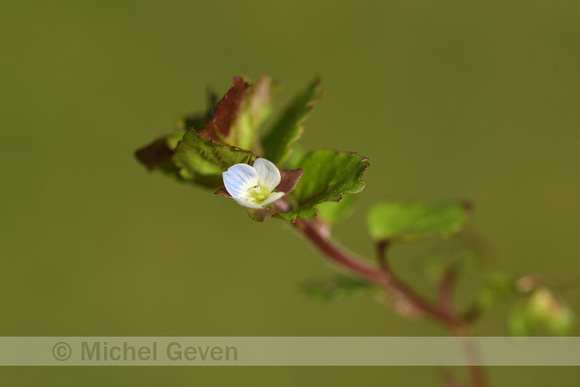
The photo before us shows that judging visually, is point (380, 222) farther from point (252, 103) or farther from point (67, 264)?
point (67, 264)

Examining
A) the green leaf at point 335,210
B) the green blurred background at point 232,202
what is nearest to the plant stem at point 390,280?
the green leaf at point 335,210

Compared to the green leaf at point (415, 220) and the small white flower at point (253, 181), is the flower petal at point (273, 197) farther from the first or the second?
the green leaf at point (415, 220)

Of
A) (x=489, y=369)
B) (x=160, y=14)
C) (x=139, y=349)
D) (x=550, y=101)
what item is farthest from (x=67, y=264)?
(x=550, y=101)

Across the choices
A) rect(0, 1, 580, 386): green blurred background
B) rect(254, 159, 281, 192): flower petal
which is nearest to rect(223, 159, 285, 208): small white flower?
rect(254, 159, 281, 192): flower petal

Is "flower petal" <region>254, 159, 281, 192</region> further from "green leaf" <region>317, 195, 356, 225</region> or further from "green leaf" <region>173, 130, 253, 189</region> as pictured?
"green leaf" <region>317, 195, 356, 225</region>

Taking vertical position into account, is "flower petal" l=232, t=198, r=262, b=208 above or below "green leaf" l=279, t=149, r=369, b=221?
below

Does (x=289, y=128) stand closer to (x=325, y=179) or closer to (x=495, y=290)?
(x=325, y=179)

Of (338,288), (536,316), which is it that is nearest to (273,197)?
(338,288)
